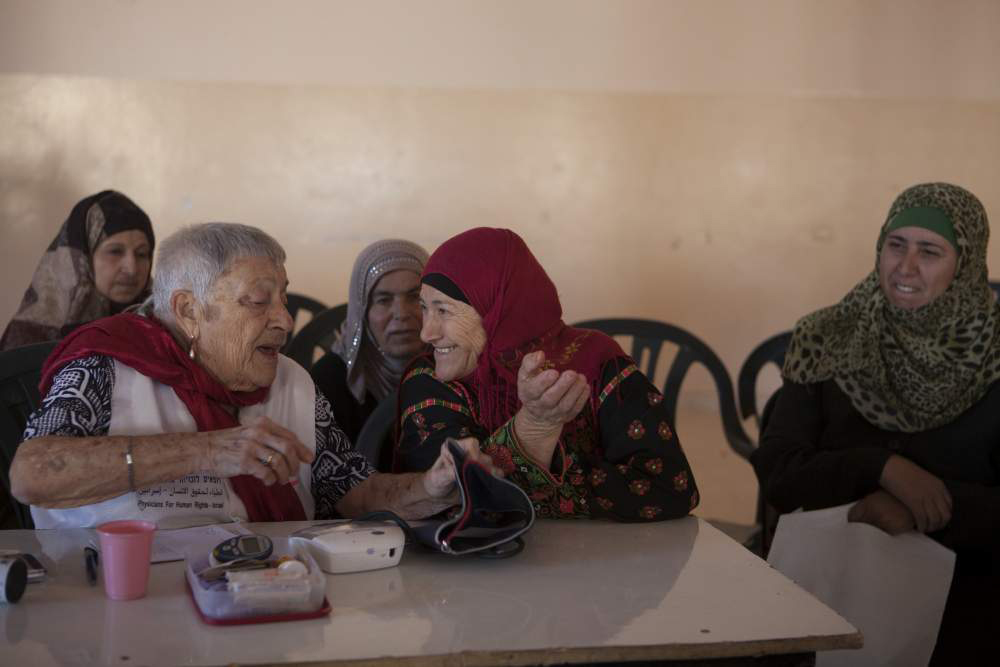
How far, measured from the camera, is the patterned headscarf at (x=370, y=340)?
2.81m

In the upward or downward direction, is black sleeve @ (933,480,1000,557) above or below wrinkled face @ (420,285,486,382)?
below

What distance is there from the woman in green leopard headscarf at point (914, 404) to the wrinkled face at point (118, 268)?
1.94 metres

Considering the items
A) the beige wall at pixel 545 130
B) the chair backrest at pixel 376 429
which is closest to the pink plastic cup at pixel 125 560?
the chair backrest at pixel 376 429

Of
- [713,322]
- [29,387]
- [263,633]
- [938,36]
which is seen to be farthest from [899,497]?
[938,36]

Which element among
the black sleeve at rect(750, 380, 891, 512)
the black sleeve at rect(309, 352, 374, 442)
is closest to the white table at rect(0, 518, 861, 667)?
the black sleeve at rect(750, 380, 891, 512)

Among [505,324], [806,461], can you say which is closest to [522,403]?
[505,324]

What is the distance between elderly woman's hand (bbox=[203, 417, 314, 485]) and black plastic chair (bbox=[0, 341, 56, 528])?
71cm

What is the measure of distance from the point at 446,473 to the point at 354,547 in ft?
0.96

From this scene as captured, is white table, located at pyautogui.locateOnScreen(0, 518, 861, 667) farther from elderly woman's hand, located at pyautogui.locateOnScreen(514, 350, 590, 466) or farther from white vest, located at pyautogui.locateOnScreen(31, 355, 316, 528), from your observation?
elderly woman's hand, located at pyautogui.locateOnScreen(514, 350, 590, 466)

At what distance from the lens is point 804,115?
5605mm

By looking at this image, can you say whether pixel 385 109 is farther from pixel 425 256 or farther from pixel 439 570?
pixel 439 570

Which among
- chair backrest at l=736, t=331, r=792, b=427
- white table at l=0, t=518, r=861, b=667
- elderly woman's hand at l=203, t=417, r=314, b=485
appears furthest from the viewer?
chair backrest at l=736, t=331, r=792, b=427

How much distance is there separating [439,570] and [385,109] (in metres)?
4.12

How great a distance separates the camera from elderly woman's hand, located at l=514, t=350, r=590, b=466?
5.88ft
